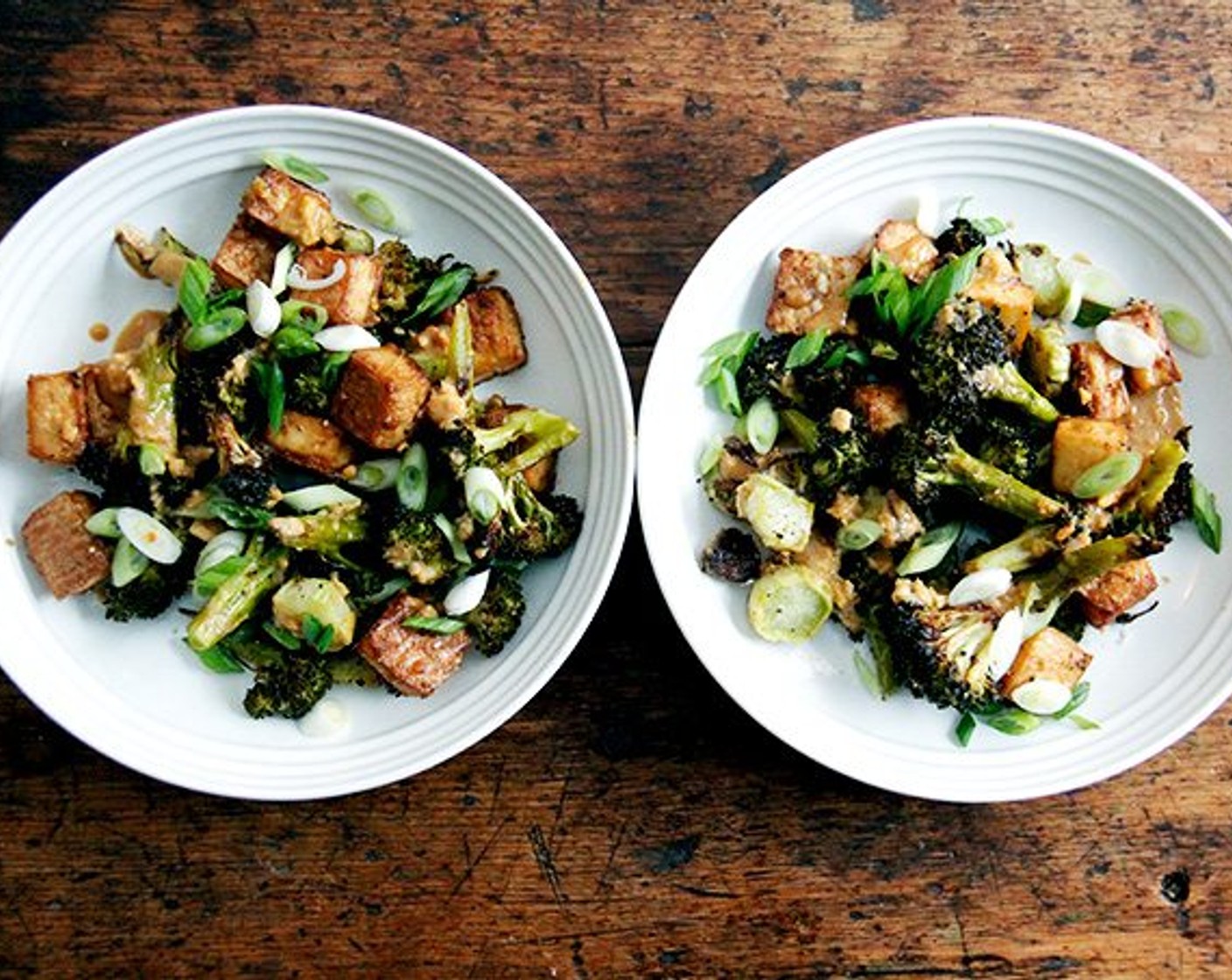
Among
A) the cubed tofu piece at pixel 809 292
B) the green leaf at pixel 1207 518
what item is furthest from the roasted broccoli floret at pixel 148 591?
the green leaf at pixel 1207 518

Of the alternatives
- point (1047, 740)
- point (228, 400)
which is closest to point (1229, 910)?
point (1047, 740)

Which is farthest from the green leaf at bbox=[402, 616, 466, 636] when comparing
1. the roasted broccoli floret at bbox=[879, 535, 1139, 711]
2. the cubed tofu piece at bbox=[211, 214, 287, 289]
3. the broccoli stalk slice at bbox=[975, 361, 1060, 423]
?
the broccoli stalk slice at bbox=[975, 361, 1060, 423]

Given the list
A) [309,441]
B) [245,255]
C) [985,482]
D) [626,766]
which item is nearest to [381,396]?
[309,441]

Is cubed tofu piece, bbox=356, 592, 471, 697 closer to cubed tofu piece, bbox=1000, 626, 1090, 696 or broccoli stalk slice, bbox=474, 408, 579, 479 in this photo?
broccoli stalk slice, bbox=474, 408, 579, 479

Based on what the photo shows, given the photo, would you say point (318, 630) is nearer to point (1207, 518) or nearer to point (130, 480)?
point (130, 480)

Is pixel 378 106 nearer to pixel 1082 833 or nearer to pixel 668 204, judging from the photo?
pixel 668 204

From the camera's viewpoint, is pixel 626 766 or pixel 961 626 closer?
pixel 961 626
